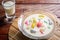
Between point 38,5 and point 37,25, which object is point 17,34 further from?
point 38,5

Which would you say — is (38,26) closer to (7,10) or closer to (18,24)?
(18,24)

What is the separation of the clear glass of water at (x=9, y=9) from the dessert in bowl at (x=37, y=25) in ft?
0.30

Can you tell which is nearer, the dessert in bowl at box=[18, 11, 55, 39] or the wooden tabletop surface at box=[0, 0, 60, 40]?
the dessert in bowl at box=[18, 11, 55, 39]

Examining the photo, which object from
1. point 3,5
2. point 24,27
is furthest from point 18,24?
point 3,5

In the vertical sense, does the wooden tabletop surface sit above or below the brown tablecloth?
above

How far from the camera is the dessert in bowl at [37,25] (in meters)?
1.01

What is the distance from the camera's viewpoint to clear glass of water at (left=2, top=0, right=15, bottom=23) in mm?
1143

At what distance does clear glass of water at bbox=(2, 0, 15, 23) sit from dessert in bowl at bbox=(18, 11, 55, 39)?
0.09 metres

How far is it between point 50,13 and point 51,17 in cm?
4

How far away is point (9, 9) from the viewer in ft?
3.76

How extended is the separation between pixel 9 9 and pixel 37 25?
0.22 m

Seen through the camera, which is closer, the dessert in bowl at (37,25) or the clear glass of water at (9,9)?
the dessert in bowl at (37,25)

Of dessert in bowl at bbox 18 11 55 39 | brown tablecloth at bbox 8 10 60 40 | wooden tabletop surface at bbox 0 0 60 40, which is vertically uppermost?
wooden tabletop surface at bbox 0 0 60 40

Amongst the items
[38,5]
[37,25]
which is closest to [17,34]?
[37,25]
